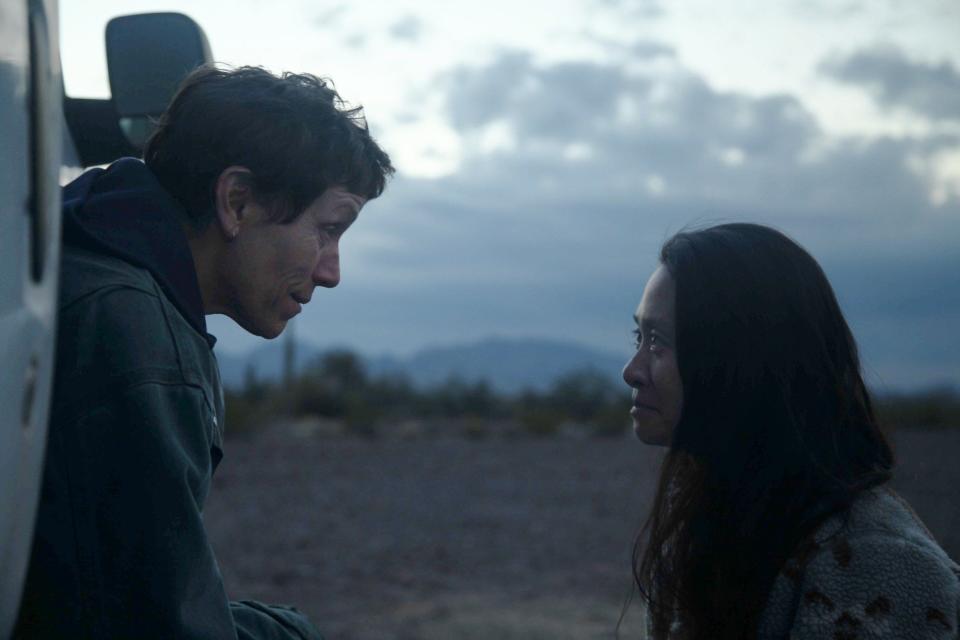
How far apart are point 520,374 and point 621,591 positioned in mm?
130038

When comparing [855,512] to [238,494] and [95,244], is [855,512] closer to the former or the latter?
[95,244]

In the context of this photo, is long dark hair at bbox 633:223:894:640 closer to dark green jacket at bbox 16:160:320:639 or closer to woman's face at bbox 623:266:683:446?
woman's face at bbox 623:266:683:446

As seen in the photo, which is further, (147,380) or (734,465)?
(734,465)

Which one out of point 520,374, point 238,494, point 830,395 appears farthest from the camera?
point 520,374

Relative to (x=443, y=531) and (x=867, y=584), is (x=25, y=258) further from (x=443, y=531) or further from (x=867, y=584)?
(x=443, y=531)

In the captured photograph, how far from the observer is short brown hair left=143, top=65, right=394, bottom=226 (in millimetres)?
2354

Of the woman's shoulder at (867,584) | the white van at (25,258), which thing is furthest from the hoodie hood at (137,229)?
the woman's shoulder at (867,584)

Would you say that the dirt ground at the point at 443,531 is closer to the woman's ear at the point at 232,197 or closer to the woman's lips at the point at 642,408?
the woman's lips at the point at 642,408

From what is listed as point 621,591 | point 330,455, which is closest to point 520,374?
point 330,455

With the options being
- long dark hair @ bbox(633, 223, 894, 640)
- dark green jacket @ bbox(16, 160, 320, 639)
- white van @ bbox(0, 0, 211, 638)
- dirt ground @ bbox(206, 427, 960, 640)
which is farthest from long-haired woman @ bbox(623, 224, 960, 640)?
white van @ bbox(0, 0, 211, 638)

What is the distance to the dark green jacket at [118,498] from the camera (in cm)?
182

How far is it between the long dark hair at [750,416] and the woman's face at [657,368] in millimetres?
35

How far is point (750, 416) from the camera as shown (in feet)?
8.17

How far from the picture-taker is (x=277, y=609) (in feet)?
7.66
